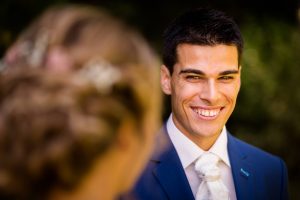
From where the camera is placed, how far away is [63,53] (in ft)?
4.97

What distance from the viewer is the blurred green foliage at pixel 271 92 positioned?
827 centimetres

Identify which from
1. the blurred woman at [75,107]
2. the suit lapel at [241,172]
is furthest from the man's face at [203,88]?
the blurred woman at [75,107]

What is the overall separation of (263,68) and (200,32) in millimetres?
4708

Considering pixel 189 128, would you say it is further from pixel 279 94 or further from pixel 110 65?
pixel 279 94

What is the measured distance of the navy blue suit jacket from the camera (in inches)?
141

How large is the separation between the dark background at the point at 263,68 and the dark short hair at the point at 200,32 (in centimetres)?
431

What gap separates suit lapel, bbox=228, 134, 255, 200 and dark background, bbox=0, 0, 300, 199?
4309 mm

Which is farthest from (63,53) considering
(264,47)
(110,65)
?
(264,47)

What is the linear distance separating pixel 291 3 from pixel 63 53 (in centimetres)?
789

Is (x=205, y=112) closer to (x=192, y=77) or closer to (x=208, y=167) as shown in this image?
(x=192, y=77)

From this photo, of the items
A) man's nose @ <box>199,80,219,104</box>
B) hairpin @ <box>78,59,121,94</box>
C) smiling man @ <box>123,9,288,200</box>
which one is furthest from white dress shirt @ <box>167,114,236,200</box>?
hairpin @ <box>78,59,121,94</box>

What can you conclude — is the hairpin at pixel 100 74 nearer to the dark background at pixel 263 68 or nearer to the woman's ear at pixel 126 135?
the woman's ear at pixel 126 135

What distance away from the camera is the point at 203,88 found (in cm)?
370

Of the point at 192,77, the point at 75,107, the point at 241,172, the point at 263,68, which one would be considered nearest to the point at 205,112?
the point at 192,77
